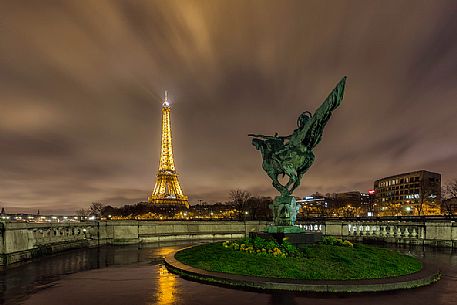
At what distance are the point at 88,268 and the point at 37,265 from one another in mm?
2756

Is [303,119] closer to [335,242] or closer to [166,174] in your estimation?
[335,242]

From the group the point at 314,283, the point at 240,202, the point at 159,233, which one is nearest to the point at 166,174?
the point at 240,202

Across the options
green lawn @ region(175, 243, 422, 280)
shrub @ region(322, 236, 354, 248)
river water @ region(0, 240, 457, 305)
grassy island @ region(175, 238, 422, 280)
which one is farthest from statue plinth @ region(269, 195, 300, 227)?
river water @ region(0, 240, 457, 305)

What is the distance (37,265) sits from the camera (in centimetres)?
1928

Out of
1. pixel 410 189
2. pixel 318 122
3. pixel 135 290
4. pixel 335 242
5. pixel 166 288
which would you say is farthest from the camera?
pixel 410 189

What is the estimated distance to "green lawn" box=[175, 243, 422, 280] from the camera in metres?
15.0

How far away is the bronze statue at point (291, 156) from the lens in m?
21.5

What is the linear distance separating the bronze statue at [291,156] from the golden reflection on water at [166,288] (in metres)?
7.66

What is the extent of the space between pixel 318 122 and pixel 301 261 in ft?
26.7

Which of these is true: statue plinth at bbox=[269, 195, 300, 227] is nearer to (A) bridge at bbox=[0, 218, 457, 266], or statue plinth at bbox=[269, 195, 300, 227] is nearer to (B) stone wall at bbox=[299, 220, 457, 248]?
(A) bridge at bbox=[0, 218, 457, 266]

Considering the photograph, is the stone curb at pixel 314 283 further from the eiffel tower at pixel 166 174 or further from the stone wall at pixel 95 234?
the eiffel tower at pixel 166 174

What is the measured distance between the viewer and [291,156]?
2211cm

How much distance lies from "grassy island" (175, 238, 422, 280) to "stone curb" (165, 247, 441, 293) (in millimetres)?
633

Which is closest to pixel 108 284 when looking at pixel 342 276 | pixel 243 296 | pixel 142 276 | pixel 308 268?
pixel 142 276
